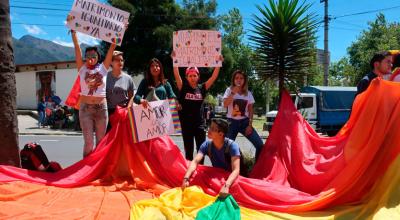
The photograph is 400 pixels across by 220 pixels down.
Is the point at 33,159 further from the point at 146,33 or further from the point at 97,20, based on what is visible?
the point at 146,33

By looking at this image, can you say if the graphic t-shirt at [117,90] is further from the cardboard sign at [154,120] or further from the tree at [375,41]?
the tree at [375,41]

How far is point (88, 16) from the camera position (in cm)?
550

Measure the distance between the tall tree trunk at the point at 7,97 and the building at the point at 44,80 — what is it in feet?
77.0

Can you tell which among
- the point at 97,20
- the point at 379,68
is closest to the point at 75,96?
the point at 97,20

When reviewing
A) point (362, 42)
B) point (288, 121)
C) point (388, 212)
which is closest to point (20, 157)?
point (288, 121)

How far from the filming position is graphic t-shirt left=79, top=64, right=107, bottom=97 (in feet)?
17.7

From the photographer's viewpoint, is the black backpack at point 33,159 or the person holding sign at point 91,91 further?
the black backpack at point 33,159

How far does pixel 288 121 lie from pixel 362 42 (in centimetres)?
3386

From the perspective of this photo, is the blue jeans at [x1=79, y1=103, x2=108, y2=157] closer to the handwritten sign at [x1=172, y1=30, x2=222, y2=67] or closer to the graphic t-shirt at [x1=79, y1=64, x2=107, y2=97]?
the graphic t-shirt at [x1=79, y1=64, x2=107, y2=97]

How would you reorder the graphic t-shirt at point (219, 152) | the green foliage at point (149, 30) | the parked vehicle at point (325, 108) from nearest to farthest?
the graphic t-shirt at point (219, 152), the parked vehicle at point (325, 108), the green foliage at point (149, 30)

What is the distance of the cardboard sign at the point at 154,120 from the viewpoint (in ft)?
17.6

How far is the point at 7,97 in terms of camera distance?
5301 mm

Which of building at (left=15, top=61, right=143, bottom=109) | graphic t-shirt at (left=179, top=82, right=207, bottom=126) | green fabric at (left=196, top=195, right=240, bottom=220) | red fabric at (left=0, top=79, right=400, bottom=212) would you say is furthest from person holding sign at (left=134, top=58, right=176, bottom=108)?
building at (left=15, top=61, right=143, bottom=109)

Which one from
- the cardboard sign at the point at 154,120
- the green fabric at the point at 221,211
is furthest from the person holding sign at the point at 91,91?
the green fabric at the point at 221,211
